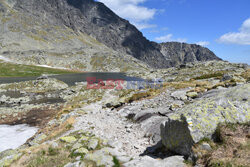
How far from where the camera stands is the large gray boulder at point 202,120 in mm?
7043

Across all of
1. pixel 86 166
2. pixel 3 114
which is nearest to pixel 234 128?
pixel 86 166

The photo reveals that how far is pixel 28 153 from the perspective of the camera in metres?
10.8

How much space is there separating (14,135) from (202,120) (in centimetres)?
2615

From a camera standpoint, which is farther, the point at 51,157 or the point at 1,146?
the point at 1,146

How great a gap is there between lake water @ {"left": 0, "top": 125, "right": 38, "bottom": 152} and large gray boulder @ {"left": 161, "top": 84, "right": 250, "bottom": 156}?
20.7m

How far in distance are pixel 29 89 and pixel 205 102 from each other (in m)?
69.3

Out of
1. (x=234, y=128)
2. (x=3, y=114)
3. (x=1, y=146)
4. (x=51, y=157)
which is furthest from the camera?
(x=3, y=114)

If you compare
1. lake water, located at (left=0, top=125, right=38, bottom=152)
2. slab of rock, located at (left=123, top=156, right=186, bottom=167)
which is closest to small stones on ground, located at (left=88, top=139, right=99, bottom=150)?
slab of rock, located at (left=123, top=156, right=186, bottom=167)

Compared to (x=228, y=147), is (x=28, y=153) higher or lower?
lower

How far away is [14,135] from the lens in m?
22.6

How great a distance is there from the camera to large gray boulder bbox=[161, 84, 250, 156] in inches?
277

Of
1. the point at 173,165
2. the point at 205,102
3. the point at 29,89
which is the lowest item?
the point at 29,89

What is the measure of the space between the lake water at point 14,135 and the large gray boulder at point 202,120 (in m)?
20.7

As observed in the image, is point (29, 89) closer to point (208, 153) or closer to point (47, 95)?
point (47, 95)
